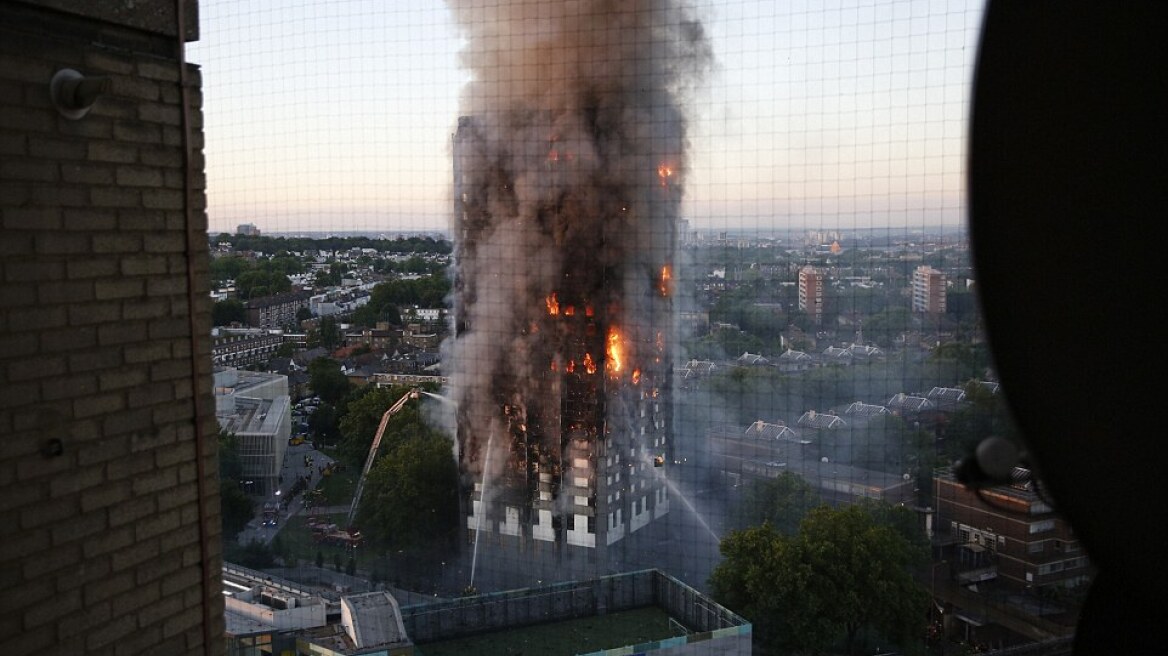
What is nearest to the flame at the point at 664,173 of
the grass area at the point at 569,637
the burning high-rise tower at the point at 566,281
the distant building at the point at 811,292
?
the burning high-rise tower at the point at 566,281

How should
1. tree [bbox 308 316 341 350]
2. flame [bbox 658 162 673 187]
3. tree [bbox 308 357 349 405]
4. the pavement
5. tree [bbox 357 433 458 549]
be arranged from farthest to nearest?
1. tree [bbox 308 357 349 405]
2. tree [bbox 308 316 341 350]
3. tree [bbox 357 433 458 549]
4. the pavement
5. flame [bbox 658 162 673 187]

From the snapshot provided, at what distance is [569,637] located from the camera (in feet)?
16.9

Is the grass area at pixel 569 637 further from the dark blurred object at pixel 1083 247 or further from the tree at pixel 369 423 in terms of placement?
the dark blurred object at pixel 1083 247

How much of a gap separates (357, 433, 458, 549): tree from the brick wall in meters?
6.01

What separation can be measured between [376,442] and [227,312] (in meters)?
2.26

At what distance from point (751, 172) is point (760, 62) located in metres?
0.44

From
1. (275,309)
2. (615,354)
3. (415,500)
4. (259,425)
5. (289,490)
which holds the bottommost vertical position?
(415,500)

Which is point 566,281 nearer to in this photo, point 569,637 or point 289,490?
point 569,637

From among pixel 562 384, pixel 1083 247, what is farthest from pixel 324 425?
pixel 1083 247

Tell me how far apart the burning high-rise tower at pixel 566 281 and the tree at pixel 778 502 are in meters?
0.65

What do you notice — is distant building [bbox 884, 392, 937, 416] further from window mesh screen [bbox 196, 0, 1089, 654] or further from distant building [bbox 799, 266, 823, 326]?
distant building [bbox 799, 266, 823, 326]

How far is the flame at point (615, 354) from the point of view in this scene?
614 centimetres

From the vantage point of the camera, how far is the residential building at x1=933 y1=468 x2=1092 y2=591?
4.89m

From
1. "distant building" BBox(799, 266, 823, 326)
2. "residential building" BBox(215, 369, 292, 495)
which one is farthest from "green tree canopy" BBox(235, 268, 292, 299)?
"distant building" BBox(799, 266, 823, 326)
